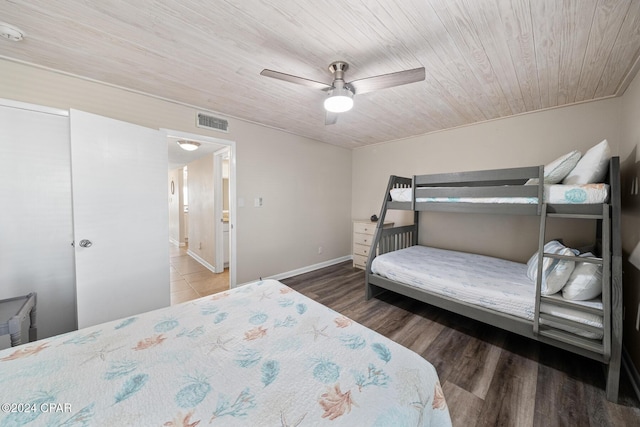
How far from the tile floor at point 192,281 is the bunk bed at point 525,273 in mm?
2324

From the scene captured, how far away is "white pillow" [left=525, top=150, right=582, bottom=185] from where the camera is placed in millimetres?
1967

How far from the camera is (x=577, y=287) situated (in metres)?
1.67

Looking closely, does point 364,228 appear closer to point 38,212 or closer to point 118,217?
point 118,217

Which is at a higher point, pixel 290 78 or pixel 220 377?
pixel 290 78

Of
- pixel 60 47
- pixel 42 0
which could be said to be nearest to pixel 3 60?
pixel 60 47

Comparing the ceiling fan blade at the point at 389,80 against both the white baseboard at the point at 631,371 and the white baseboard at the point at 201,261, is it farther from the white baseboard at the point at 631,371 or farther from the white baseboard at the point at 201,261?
the white baseboard at the point at 201,261

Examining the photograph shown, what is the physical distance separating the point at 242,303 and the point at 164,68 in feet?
6.67

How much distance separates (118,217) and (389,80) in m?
2.68

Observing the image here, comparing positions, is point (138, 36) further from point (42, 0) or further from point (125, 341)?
point (125, 341)

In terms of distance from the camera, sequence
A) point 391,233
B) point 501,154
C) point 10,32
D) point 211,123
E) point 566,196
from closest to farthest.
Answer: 1. point 10,32
2. point 566,196
3. point 211,123
4. point 501,154
5. point 391,233

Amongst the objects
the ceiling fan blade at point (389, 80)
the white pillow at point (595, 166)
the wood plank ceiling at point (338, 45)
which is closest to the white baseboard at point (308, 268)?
the wood plank ceiling at point (338, 45)

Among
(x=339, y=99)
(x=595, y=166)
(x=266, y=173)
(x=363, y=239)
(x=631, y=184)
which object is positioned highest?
(x=339, y=99)

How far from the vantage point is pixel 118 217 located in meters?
2.19

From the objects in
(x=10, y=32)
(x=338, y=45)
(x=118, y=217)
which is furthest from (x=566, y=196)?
(x=10, y=32)
